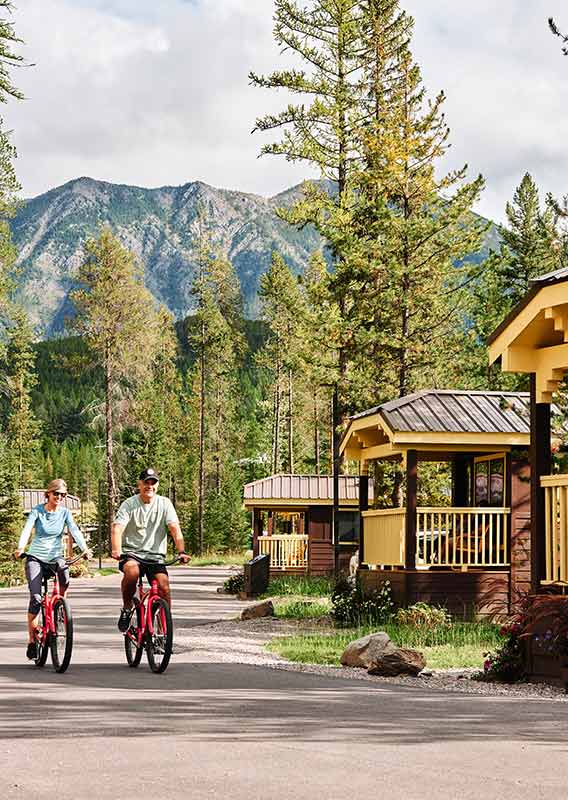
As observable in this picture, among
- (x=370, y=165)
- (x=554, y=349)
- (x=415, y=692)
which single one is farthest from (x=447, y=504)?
(x=415, y=692)

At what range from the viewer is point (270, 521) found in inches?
1836

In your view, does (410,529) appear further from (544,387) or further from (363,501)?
(544,387)

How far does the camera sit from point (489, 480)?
869 inches

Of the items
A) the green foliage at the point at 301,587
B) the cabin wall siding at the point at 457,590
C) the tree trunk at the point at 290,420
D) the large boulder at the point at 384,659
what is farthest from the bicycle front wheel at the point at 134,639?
the tree trunk at the point at 290,420

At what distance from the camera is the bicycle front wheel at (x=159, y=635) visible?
12016 mm

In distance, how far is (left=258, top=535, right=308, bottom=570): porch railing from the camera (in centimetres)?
4100

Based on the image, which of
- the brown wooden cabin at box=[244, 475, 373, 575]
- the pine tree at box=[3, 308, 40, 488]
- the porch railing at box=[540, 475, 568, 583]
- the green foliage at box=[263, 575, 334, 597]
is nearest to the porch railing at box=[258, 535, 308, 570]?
the brown wooden cabin at box=[244, 475, 373, 575]

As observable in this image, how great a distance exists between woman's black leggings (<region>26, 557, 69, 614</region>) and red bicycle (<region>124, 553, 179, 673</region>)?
0.79m

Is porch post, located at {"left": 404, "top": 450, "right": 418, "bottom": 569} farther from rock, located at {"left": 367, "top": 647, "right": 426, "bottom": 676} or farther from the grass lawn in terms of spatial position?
rock, located at {"left": 367, "top": 647, "right": 426, "bottom": 676}

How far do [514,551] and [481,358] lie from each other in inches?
700

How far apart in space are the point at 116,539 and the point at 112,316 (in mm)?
50386

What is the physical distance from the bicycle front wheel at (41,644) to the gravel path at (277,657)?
1877mm

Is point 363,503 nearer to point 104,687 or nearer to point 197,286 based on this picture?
point 104,687

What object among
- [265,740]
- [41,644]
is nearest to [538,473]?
[41,644]
